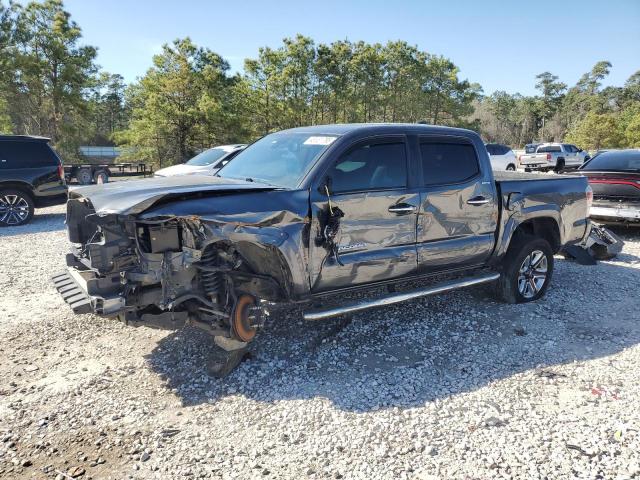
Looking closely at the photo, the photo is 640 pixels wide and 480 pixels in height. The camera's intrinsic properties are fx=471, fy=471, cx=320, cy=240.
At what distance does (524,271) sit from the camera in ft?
17.5

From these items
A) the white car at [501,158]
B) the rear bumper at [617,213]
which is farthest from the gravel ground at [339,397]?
the white car at [501,158]

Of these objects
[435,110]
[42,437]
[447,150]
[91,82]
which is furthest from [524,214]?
[435,110]

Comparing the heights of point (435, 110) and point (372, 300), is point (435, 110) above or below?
A: above

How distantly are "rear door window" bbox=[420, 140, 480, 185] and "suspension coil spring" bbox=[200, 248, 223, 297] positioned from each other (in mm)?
2070

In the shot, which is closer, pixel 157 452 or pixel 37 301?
pixel 157 452

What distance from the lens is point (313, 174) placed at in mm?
3826

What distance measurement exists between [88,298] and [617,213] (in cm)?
868

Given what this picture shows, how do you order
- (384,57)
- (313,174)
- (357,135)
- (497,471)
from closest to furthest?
(497,471) → (313,174) → (357,135) → (384,57)

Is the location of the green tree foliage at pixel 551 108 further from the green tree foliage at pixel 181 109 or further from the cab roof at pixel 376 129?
the cab roof at pixel 376 129

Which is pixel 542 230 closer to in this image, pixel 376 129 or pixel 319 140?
pixel 376 129

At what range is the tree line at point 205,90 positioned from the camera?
81.8 ft

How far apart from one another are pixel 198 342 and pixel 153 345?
0.41 metres

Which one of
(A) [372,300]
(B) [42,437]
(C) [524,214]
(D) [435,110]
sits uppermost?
(D) [435,110]

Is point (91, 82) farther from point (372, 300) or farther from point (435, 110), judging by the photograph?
point (372, 300)
